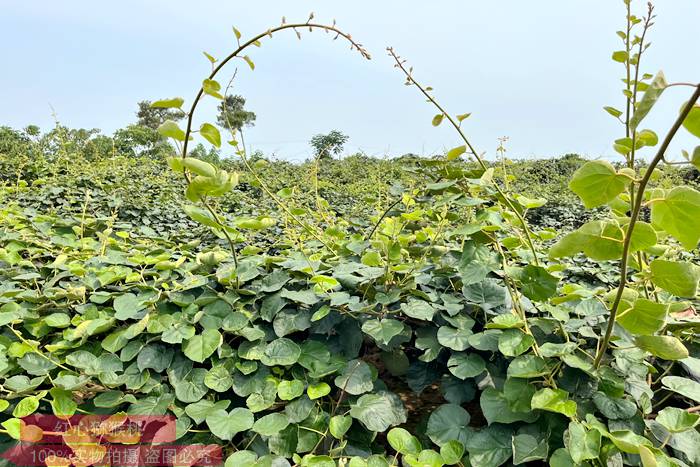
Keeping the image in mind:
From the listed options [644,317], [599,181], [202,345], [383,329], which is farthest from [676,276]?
[202,345]

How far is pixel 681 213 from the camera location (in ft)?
2.02

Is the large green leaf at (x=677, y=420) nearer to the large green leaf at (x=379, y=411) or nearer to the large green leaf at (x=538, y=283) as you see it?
the large green leaf at (x=538, y=283)

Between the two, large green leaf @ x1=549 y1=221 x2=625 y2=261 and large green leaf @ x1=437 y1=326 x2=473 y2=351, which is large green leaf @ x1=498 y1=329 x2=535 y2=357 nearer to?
large green leaf @ x1=437 y1=326 x2=473 y2=351

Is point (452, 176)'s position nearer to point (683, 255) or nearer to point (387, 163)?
point (683, 255)

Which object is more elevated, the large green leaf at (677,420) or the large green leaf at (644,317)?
the large green leaf at (644,317)

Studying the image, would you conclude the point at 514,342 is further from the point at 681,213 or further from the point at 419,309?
the point at 681,213

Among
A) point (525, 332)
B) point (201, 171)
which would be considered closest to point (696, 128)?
point (525, 332)

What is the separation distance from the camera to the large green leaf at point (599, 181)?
0.60 metres

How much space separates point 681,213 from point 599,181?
4.8 inches
